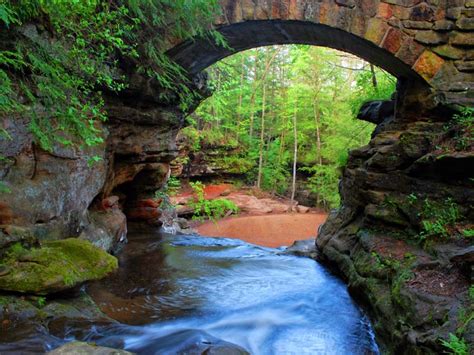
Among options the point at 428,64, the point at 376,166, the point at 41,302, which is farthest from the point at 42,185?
the point at 428,64

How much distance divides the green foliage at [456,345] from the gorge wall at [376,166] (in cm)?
12

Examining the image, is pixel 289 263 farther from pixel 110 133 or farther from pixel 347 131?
pixel 347 131

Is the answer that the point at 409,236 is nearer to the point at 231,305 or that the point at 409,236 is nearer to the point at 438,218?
the point at 438,218

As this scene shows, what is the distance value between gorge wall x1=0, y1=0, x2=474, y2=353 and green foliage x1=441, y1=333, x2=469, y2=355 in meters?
0.12

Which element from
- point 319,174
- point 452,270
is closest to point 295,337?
point 452,270

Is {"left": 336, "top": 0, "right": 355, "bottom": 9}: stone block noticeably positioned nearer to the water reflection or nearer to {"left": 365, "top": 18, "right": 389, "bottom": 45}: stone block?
{"left": 365, "top": 18, "right": 389, "bottom": 45}: stone block

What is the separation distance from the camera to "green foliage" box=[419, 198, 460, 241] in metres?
4.64

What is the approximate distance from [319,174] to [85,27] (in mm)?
19346

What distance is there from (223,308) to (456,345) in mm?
3171

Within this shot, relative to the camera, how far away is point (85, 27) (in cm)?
425

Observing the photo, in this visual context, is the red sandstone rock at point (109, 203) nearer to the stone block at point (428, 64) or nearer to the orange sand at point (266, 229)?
the stone block at point (428, 64)

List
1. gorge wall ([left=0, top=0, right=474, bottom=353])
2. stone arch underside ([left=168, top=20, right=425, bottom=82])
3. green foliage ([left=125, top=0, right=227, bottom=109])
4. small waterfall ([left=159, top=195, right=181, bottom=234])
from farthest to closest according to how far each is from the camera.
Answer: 1. small waterfall ([left=159, top=195, right=181, bottom=234])
2. stone arch underside ([left=168, top=20, right=425, bottom=82])
3. green foliage ([left=125, top=0, right=227, bottom=109])
4. gorge wall ([left=0, top=0, right=474, bottom=353])

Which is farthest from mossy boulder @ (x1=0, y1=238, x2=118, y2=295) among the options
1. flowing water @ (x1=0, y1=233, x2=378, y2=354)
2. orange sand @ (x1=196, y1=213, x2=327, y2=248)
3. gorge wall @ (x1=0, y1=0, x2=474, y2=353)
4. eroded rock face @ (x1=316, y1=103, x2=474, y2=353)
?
orange sand @ (x1=196, y1=213, x2=327, y2=248)

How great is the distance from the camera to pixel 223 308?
5055 millimetres
